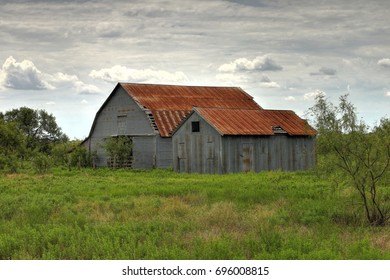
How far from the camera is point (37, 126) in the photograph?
79938mm

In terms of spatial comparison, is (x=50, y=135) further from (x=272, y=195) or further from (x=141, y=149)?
(x=272, y=195)

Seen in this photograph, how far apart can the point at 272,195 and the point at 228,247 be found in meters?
9.46

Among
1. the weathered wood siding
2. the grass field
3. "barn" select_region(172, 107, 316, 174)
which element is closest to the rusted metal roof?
the weathered wood siding

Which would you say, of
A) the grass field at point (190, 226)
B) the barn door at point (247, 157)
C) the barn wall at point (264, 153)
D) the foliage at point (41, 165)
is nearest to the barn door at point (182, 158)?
the barn wall at point (264, 153)

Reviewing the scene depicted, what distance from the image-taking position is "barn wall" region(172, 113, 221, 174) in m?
37.1

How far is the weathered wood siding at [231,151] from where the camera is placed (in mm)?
36906

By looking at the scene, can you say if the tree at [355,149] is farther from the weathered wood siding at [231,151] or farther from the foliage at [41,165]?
the foliage at [41,165]

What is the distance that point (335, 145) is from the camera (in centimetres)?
1550

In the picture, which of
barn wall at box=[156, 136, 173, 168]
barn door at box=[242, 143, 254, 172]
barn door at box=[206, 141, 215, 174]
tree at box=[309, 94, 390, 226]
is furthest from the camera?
barn wall at box=[156, 136, 173, 168]

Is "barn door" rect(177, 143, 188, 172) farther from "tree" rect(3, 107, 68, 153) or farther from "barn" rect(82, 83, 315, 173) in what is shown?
"tree" rect(3, 107, 68, 153)

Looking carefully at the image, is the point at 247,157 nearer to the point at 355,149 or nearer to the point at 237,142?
the point at 237,142

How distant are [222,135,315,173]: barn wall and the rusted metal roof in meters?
6.88

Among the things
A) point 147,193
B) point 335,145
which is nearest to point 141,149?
point 147,193
